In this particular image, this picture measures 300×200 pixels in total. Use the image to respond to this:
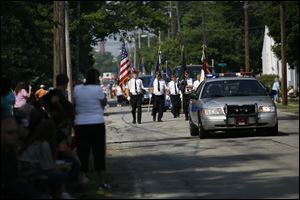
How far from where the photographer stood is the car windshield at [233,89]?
72.3 feet

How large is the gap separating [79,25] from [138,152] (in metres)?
31.5

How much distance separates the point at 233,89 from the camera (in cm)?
2214

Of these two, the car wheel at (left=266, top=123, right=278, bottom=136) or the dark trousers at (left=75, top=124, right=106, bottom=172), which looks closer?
the dark trousers at (left=75, top=124, right=106, bottom=172)

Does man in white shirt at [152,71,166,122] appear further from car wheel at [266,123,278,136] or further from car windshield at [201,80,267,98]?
car wheel at [266,123,278,136]

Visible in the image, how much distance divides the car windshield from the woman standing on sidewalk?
8.95 metres

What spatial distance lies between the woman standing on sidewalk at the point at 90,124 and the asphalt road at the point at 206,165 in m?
0.60

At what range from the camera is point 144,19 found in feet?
171

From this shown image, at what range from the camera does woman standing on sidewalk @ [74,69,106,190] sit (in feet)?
43.3

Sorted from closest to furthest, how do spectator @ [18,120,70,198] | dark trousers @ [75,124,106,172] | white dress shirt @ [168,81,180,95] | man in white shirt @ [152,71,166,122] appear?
spectator @ [18,120,70,198] → dark trousers @ [75,124,106,172] → man in white shirt @ [152,71,166,122] → white dress shirt @ [168,81,180,95]

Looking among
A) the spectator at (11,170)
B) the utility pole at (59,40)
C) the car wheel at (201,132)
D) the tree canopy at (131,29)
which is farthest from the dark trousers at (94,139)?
the utility pole at (59,40)

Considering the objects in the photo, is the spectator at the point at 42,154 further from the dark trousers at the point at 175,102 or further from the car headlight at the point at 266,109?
the dark trousers at the point at 175,102

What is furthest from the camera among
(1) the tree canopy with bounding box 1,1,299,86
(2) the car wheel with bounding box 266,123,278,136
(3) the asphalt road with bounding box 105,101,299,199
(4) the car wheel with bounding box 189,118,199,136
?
(4) the car wheel with bounding box 189,118,199,136

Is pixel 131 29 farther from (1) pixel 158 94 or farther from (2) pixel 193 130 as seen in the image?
(2) pixel 193 130

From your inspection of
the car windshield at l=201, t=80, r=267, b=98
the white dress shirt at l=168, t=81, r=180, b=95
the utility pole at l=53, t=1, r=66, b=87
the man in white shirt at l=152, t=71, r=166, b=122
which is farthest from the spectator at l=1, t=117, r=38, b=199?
the white dress shirt at l=168, t=81, r=180, b=95
